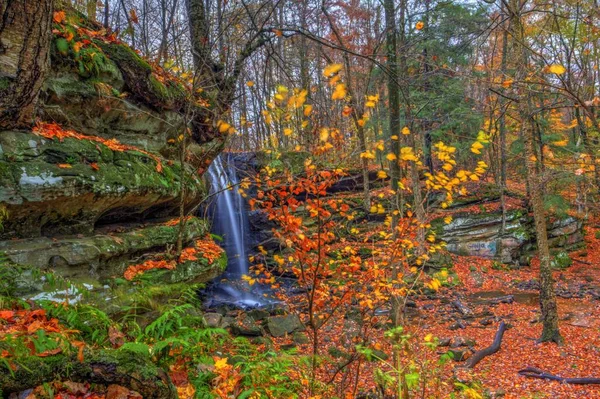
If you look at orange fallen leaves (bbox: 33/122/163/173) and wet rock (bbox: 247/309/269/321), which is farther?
wet rock (bbox: 247/309/269/321)

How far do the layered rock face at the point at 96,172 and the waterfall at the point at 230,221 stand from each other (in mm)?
4714

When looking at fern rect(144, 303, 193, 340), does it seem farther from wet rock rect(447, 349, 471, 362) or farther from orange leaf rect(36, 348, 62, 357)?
wet rock rect(447, 349, 471, 362)

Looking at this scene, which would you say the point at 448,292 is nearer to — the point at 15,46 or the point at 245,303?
the point at 245,303

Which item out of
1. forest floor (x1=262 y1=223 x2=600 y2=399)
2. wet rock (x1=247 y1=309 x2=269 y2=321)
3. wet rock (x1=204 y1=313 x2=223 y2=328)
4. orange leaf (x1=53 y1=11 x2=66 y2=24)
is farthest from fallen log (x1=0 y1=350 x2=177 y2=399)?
wet rock (x1=247 y1=309 x2=269 y2=321)

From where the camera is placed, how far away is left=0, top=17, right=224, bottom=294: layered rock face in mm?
4461

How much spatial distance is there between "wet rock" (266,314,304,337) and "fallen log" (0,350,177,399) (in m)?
6.43

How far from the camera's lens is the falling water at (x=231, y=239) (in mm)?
11023

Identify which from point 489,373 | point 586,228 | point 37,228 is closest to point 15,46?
point 37,228

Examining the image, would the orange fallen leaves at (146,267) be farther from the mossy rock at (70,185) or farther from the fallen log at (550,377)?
the fallen log at (550,377)

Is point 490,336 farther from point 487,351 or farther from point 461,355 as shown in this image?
point 461,355

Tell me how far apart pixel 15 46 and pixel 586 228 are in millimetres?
22021

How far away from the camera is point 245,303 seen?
10680 millimetres

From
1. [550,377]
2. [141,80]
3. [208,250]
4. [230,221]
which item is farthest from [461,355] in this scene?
[230,221]

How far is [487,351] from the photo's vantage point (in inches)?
285
